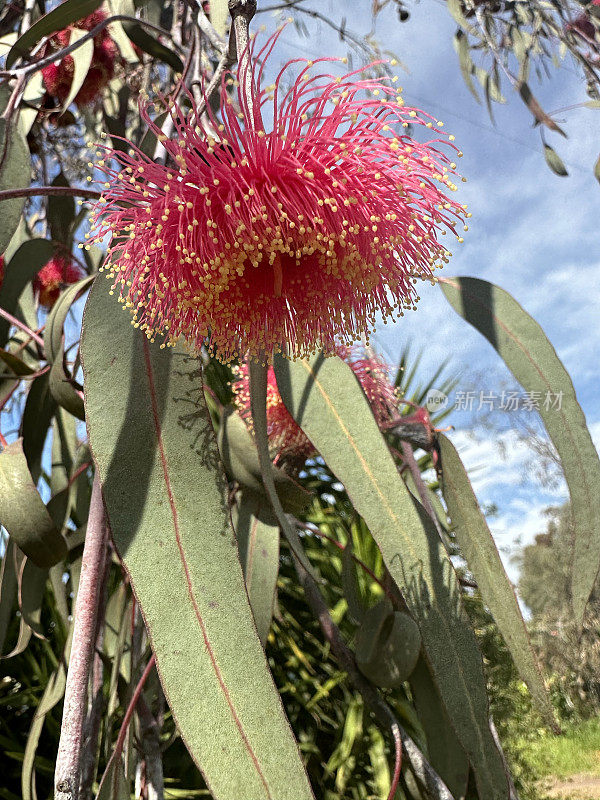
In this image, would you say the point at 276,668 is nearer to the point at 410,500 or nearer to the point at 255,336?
the point at 410,500

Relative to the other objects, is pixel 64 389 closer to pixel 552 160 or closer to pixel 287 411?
pixel 287 411

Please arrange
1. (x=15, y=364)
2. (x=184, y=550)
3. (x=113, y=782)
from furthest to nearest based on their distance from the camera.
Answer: (x=15, y=364), (x=113, y=782), (x=184, y=550)

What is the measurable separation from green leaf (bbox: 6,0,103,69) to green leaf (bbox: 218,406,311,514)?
500 mm

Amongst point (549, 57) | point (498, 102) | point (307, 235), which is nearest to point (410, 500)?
point (307, 235)

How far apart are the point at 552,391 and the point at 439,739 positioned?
46 cm

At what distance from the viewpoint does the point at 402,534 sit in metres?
0.68

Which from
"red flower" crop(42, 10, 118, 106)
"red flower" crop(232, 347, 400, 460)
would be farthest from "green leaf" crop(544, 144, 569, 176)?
"red flower" crop(42, 10, 118, 106)

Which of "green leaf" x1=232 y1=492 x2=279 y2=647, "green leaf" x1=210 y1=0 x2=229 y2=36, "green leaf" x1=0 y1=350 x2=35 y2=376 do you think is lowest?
"green leaf" x1=232 y1=492 x2=279 y2=647

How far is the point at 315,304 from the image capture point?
596mm

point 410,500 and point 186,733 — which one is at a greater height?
point 410,500

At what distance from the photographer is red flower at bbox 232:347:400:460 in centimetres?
99

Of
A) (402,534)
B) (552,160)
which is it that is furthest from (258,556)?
(552,160)

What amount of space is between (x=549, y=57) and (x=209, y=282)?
6.95 ft

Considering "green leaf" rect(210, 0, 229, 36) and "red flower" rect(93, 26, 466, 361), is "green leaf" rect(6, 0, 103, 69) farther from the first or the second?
"red flower" rect(93, 26, 466, 361)
